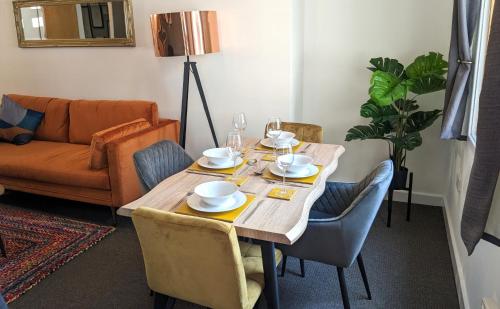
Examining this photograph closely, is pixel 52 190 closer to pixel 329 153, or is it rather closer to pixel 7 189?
pixel 7 189

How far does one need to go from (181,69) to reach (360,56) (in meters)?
1.57

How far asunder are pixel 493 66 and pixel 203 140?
9.37 ft

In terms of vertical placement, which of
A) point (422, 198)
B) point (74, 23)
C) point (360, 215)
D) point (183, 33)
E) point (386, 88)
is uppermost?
point (74, 23)

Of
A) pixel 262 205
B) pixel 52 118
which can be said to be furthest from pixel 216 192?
pixel 52 118

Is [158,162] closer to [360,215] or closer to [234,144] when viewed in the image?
[234,144]

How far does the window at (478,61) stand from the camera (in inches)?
89.4

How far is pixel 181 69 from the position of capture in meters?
3.68

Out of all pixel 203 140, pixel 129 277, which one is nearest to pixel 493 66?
pixel 129 277

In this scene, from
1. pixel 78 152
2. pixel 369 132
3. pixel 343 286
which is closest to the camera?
pixel 343 286

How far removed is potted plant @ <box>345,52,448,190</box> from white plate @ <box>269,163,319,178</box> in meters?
1.00

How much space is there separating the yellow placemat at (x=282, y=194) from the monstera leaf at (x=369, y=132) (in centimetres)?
138

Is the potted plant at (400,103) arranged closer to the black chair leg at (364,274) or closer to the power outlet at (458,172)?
the power outlet at (458,172)

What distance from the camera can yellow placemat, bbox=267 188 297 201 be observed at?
1.82 metres

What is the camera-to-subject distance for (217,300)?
1570 millimetres
